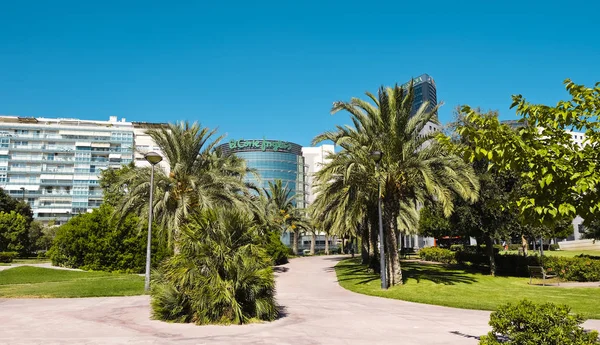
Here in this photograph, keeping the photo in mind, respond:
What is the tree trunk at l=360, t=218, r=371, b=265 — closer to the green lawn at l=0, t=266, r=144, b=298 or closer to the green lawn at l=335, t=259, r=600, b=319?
the green lawn at l=335, t=259, r=600, b=319

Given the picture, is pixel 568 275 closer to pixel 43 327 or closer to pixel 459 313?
pixel 459 313

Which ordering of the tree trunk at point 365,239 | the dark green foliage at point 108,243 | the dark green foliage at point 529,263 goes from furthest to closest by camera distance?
the tree trunk at point 365,239
the dark green foliage at point 108,243
the dark green foliage at point 529,263

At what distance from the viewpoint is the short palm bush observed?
409 inches

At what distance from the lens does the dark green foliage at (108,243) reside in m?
28.9

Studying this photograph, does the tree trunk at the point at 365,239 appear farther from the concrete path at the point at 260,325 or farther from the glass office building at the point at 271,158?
the glass office building at the point at 271,158

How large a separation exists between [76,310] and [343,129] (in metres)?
14.6

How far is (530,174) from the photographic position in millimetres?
6352

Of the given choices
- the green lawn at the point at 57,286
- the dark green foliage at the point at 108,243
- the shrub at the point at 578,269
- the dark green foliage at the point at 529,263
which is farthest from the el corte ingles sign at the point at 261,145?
the shrub at the point at 578,269

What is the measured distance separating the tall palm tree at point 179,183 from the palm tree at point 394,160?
7.06m

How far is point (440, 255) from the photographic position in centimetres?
3859

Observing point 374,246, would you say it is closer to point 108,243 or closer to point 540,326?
point 108,243

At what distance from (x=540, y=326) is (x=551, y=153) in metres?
2.56

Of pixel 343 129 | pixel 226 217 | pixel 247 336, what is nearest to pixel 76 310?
pixel 226 217

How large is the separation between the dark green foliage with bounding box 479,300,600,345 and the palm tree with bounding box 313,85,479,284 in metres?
12.4
